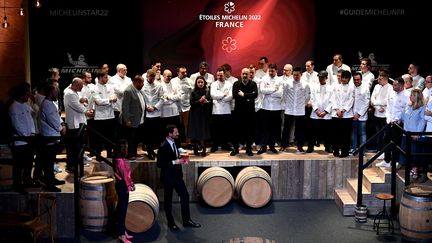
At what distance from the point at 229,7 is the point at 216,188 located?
4.30 m

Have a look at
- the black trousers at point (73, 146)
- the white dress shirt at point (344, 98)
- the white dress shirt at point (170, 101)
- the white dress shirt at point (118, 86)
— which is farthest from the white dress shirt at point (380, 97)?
the black trousers at point (73, 146)

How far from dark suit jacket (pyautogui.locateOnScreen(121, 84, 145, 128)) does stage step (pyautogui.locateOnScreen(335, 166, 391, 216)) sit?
11.1ft

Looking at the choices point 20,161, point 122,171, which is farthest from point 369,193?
point 20,161

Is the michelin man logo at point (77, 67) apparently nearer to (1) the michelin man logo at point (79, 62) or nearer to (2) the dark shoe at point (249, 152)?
(1) the michelin man logo at point (79, 62)

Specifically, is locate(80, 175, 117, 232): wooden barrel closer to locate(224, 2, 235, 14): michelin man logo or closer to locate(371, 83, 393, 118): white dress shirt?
locate(371, 83, 393, 118): white dress shirt

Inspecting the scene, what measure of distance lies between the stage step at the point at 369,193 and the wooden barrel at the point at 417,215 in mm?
1184

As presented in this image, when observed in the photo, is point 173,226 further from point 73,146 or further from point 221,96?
point 221,96

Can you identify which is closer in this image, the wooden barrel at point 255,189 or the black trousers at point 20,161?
the black trousers at point 20,161

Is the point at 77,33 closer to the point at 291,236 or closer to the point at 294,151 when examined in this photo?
the point at 294,151

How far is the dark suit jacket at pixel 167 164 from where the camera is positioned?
9539mm

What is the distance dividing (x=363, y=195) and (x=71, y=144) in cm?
437

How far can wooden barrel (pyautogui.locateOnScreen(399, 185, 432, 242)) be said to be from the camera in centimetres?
913

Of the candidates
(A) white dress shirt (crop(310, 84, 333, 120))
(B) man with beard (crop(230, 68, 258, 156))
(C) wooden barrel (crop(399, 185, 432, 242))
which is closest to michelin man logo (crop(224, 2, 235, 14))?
(B) man with beard (crop(230, 68, 258, 156))

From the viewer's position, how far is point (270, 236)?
31.3 ft
